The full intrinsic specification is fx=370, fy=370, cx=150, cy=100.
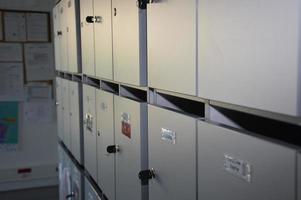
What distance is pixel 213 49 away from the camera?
2.91 ft

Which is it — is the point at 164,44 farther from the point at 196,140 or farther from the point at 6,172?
the point at 6,172

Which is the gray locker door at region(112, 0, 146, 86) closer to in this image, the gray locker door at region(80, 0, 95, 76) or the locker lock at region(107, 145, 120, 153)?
the locker lock at region(107, 145, 120, 153)

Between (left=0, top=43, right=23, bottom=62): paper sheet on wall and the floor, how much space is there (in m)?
1.68

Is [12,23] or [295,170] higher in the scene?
[12,23]

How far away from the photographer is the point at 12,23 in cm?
461

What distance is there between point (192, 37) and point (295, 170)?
0.47 m

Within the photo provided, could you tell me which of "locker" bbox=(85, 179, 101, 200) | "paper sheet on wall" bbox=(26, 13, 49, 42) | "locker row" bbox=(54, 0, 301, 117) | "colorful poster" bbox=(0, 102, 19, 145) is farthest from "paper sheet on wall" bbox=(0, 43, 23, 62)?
"locker row" bbox=(54, 0, 301, 117)

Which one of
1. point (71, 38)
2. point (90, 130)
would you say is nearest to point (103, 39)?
point (90, 130)

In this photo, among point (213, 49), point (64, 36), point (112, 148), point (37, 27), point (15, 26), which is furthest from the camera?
point (37, 27)

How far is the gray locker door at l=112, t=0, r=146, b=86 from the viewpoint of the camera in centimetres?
137

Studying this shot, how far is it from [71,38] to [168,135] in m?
1.72

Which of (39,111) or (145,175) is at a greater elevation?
(145,175)

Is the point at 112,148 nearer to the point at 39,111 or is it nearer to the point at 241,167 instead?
the point at 241,167

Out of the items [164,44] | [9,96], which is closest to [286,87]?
[164,44]
